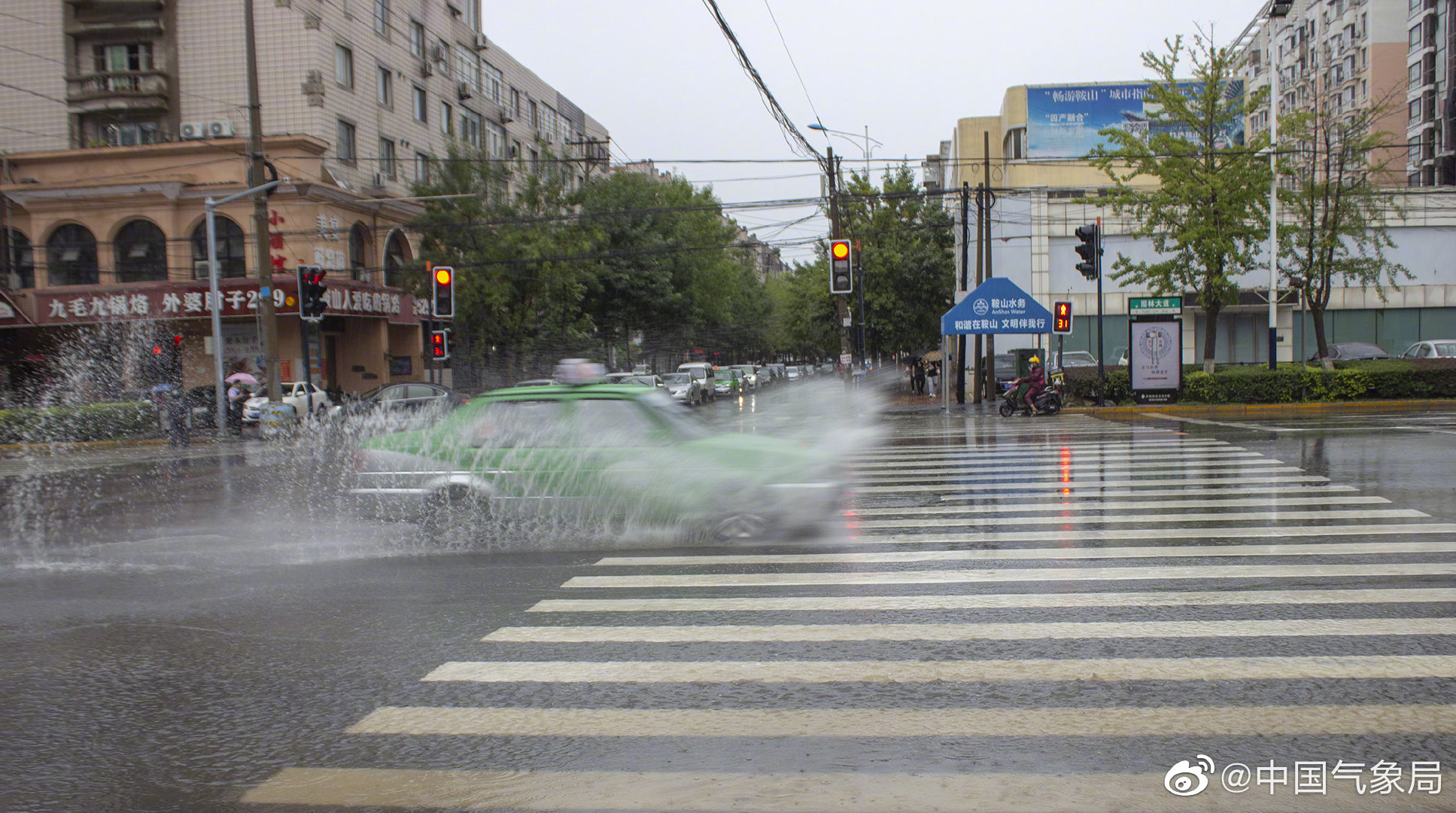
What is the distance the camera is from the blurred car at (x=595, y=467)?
8492mm

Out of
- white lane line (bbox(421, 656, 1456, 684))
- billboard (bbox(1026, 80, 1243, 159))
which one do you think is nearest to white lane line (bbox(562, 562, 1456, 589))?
white lane line (bbox(421, 656, 1456, 684))

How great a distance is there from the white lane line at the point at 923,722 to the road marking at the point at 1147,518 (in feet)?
15.5

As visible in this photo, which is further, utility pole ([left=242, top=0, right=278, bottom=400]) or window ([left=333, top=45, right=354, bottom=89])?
window ([left=333, top=45, right=354, bottom=89])

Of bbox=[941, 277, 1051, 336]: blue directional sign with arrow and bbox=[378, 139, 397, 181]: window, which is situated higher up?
bbox=[378, 139, 397, 181]: window

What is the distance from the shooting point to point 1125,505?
9828mm

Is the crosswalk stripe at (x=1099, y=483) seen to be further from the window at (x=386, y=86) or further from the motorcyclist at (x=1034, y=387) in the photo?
the window at (x=386, y=86)

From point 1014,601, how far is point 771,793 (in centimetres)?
311

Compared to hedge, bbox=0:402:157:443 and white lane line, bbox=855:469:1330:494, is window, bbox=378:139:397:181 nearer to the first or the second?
hedge, bbox=0:402:157:443

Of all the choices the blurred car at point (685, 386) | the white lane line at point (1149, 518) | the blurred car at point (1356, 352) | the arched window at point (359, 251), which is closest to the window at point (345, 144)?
the arched window at point (359, 251)

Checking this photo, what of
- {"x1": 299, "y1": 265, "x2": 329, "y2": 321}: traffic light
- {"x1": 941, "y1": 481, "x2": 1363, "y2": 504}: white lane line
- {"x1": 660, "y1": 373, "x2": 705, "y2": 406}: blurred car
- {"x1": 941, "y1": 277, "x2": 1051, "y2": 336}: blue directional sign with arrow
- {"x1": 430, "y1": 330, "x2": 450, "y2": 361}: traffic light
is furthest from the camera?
{"x1": 660, "y1": 373, "x2": 705, "y2": 406}: blurred car

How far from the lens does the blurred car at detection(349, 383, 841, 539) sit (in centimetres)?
849

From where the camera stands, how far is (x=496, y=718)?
437 centimetres

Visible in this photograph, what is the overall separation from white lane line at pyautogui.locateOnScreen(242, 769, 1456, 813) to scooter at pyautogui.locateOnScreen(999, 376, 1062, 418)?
22031 millimetres

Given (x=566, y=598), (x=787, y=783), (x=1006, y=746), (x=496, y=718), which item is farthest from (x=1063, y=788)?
(x=566, y=598)
